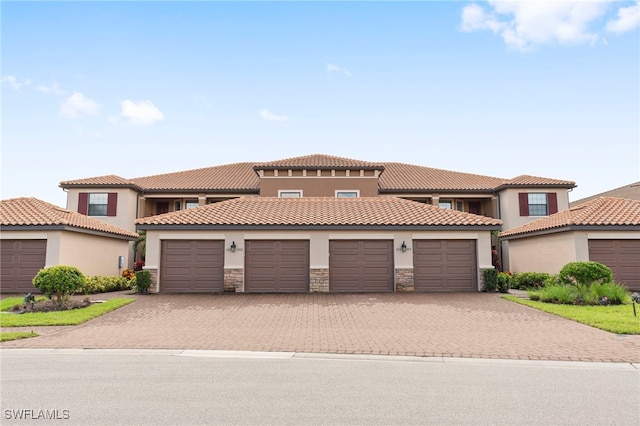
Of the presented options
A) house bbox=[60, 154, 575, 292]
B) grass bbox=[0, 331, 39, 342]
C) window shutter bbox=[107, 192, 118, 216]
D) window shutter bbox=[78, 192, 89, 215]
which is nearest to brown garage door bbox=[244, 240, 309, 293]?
house bbox=[60, 154, 575, 292]

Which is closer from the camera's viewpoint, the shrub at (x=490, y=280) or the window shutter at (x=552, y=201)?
the shrub at (x=490, y=280)

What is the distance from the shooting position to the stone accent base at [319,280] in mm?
19031

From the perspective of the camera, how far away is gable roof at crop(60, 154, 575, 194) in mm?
28906

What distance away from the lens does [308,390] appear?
6.09 meters

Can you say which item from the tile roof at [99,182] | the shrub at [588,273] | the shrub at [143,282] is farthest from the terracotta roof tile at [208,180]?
the shrub at [588,273]

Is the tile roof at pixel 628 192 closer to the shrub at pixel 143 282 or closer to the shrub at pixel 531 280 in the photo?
the shrub at pixel 531 280

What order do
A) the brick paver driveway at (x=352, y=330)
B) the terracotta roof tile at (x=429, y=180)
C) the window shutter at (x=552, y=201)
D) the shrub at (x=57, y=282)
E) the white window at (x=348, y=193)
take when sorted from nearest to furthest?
the brick paver driveway at (x=352, y=330) < the shrub at (x=57, y=282) < the white window at (x=348, y=193) < the window shutter at (x=552, y=201) < the terracotta roof tile at (x=429, y=180)

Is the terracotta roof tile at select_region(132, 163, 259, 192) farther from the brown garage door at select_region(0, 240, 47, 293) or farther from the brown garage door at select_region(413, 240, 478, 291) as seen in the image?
the brown garage door at select_region(413, 240, 478, 291)

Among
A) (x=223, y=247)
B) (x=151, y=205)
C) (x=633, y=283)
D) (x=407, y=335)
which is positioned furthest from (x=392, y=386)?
(x=151, y=205)

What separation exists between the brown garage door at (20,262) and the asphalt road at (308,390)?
503 inches

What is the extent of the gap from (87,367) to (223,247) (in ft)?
39.7

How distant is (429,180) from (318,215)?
1498cm

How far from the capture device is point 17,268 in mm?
19391

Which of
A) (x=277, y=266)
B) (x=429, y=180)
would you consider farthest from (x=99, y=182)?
(x=429, y=180)
